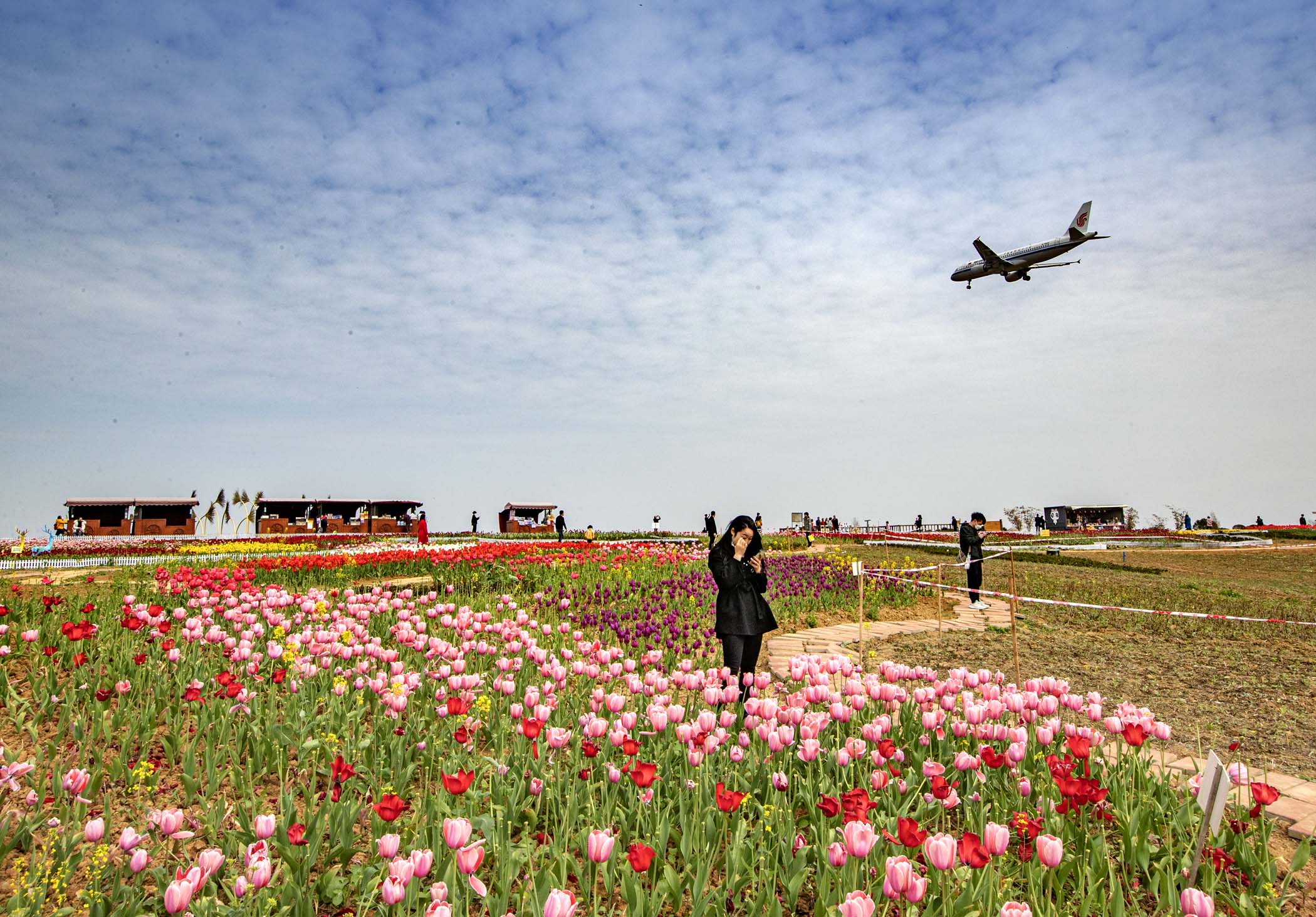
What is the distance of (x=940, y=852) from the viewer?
7.55ft

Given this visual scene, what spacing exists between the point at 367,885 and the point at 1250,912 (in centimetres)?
341

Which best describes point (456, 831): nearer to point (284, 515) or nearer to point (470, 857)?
point (470, 857)

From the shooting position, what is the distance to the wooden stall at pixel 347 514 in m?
41.4

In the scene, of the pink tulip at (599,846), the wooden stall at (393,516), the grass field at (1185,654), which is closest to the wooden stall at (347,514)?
the wooden stall at (393,516)

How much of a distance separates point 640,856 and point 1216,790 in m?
2.17

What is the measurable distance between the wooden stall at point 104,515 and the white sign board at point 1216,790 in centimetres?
4859

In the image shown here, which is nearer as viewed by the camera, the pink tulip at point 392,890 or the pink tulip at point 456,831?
the pink tulip at point 392,890

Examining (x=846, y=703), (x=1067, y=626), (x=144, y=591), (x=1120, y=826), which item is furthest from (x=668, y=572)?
(x=1120, y=826)

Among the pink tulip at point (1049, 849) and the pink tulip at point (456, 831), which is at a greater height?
the pink tulip at point (456, 831)

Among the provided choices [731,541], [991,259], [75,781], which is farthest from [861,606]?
[991,259]

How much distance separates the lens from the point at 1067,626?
1096 centimetres

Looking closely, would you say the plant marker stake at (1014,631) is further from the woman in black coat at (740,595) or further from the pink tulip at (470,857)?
the pink tulip at (470,857)

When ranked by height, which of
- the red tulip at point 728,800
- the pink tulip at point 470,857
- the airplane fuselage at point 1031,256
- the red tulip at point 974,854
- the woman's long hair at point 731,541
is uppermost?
the airplane fuselage at point 1031,256

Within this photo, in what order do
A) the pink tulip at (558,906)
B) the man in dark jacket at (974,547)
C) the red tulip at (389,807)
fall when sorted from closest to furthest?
the pink tulip at (558,906), the red tulip at (389,807), the man in dark jacket at (974,547)
